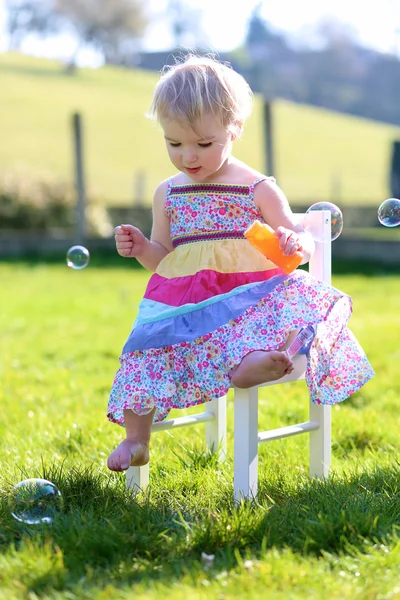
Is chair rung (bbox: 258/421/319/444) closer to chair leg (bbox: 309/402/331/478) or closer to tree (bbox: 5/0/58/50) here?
A: chair leg (bbox: 309/402/331/478)

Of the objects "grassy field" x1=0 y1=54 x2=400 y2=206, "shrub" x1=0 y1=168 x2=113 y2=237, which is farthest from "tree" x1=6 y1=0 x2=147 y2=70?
"shrub" x1=0 y1=168 x2=113 y2=237

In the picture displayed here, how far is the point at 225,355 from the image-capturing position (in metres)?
2.49

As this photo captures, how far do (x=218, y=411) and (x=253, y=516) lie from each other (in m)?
0.90

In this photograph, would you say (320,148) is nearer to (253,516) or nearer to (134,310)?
(134,310)

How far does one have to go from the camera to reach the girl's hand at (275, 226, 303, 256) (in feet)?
8.10


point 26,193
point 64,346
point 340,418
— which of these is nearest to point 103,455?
point 340,418

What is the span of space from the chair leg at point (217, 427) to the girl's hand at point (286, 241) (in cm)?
86

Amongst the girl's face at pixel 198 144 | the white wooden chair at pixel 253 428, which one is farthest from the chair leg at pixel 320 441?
the girl's face at pixel 198 144

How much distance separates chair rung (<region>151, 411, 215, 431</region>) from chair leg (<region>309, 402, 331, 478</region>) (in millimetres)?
416

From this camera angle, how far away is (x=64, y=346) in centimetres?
578

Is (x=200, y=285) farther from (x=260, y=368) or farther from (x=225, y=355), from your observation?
(x=260, y=368)

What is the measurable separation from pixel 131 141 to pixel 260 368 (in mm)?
24781

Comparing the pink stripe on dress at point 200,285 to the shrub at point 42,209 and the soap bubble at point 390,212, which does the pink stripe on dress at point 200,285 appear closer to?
the soap bubble at point 390,212

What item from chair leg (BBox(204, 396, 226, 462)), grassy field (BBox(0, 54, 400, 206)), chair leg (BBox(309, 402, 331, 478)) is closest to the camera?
chair leg (BBox(309, 402, 331, 478))
